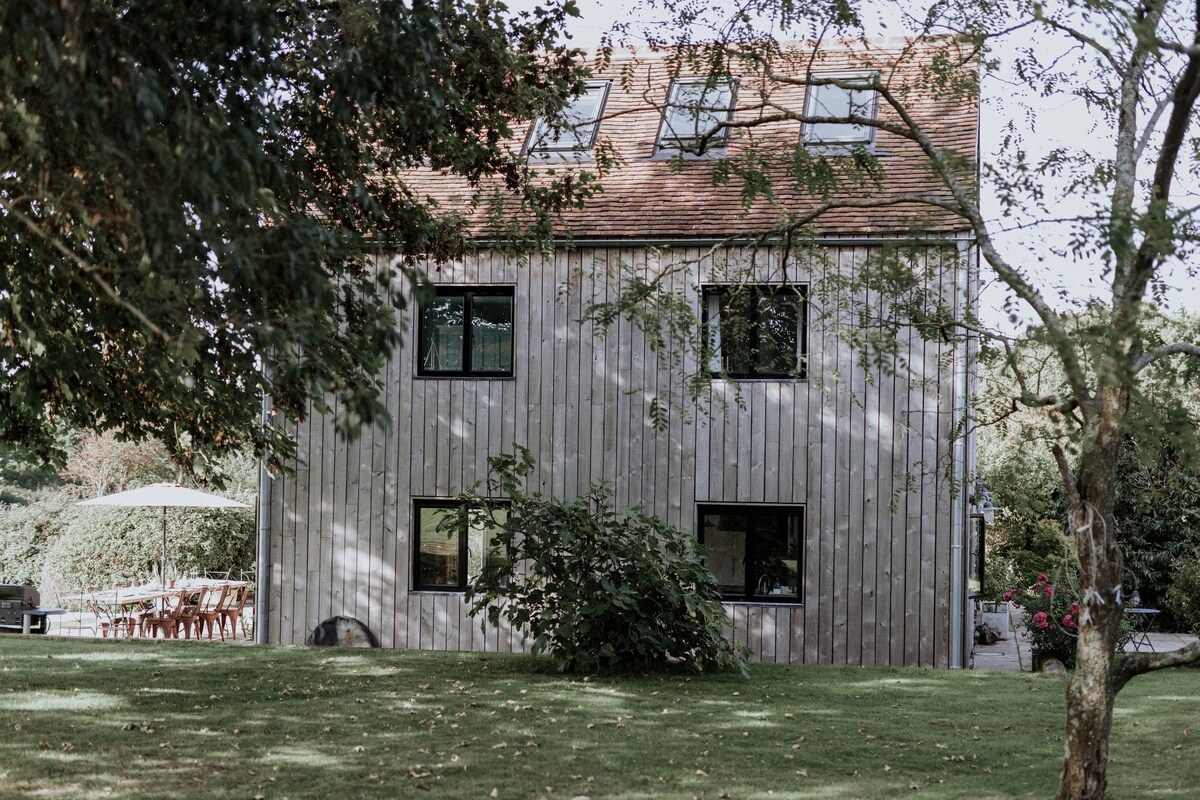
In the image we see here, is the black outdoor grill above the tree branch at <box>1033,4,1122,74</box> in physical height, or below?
below

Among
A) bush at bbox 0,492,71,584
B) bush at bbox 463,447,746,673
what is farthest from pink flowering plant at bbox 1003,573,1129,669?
bush at bbox 0,492,71,584

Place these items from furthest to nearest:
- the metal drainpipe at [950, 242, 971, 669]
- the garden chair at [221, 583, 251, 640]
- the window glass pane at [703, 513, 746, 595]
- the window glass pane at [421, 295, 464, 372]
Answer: the garden chair at [221, 583, 251, 640] < the window glass pane at [421, 295, 464, 372] < the window glass pane at [703, 513, 746, 595] < the metal drainpipe at [950, 242, 971, 669]

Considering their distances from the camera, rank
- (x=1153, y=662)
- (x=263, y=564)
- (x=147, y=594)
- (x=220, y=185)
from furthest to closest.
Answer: (x=147, y=594) → (x=263, y=564) → (x=1153, y=662) → (x=220, y=185)

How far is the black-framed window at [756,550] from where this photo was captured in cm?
1450

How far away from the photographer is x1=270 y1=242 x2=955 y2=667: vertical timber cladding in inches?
556

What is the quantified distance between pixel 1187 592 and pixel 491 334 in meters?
12.7

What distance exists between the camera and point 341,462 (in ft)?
Answer: 50.9

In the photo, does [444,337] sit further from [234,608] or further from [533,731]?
[533,731]

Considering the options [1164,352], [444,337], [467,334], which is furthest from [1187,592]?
[1164,352]

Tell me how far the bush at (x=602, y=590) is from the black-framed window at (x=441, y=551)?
8.28 feet

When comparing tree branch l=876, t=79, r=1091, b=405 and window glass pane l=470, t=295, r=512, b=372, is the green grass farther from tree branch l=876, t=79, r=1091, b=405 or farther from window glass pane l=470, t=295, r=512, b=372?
window glass pane l=470, t=295, r=512, b=372

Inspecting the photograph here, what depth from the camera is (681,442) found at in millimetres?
14727

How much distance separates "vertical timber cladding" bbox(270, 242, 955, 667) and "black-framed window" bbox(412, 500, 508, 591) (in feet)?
0.51

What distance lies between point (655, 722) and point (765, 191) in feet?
14.1
